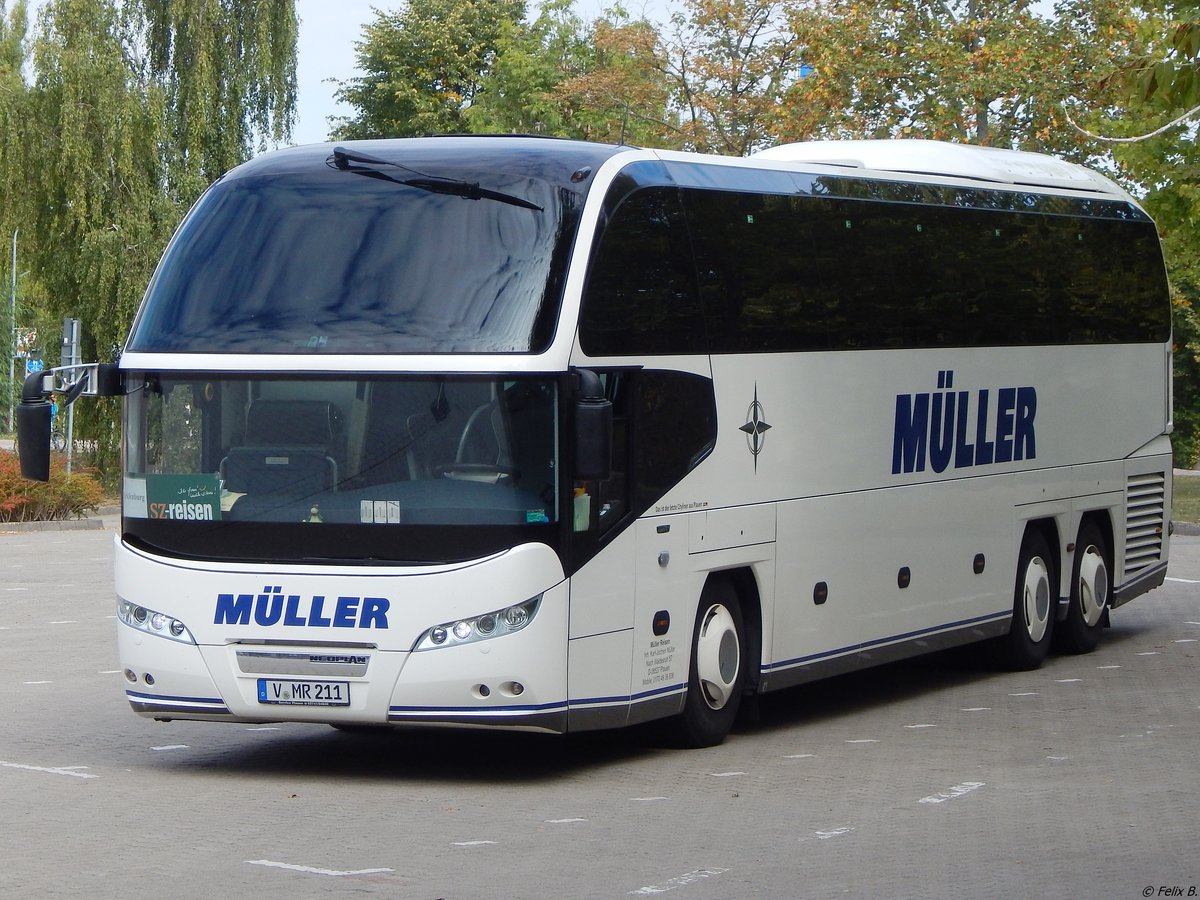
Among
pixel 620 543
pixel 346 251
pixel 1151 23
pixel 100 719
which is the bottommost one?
pixel 100 719

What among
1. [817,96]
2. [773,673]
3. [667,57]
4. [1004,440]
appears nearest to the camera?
[773,673]

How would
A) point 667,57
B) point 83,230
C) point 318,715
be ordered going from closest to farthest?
point 318,715, point 83,230, point 667,57

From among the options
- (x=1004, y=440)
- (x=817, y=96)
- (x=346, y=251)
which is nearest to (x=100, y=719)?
(x=346, y=251)

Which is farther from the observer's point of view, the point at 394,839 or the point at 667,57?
the point at 667,57

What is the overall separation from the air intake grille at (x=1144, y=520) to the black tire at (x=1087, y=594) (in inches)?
21.0

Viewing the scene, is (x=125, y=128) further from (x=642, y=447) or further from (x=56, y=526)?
(x=642, y=447)

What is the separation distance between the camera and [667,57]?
51.7 metres

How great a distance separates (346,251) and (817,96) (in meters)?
36.1

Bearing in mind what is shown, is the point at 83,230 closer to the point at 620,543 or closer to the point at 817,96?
the point at 817,96

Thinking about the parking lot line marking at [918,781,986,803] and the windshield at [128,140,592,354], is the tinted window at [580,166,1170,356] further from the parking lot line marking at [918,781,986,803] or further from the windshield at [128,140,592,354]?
the parking lot line marking at [918,781,986,803]

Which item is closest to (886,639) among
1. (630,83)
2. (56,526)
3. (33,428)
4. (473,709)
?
(473,709)

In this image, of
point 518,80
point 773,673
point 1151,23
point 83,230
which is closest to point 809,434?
point 773,673

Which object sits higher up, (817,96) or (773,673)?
(817,96)

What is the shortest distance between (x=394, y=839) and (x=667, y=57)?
4421 cm
